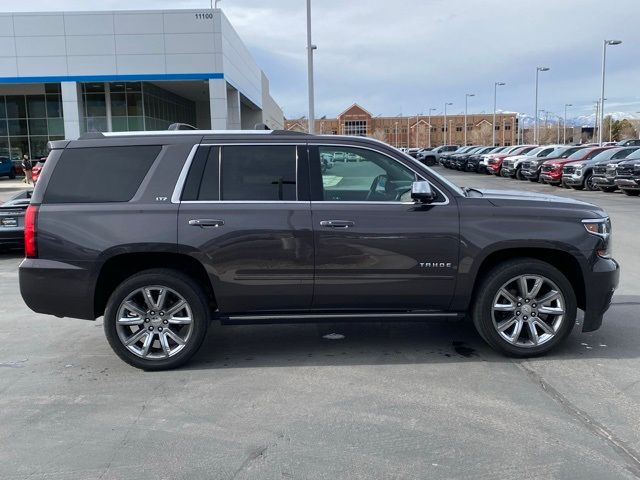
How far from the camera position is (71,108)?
3200 cm

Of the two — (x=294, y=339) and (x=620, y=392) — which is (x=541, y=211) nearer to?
(x=620, y=392)

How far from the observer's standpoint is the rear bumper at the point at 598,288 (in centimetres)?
507

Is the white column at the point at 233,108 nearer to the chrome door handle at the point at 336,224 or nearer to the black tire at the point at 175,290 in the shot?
the black tire at the point at 175,290

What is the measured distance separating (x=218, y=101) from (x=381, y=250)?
94.8 ft

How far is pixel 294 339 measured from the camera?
589 centimetres

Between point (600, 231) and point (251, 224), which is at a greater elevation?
point (251, 224)

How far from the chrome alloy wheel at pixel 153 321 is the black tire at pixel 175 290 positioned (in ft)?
0.11

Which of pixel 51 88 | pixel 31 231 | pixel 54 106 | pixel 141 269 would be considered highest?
pixel 51 88

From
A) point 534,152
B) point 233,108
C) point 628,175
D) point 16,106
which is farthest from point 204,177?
point 16,106

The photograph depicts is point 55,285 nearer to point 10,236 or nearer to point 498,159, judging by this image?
point 10,236

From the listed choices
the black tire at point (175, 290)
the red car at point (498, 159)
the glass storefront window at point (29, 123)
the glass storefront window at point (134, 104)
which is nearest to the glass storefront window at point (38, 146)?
the glass storefront window at point (29, 123)

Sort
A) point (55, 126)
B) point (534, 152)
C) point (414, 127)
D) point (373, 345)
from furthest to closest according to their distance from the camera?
point (414, 127), point (55, 126), point (534, 152), point (373, 345)

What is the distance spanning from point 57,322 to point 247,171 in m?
3.23

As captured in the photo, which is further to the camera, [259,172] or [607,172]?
[607,172]
